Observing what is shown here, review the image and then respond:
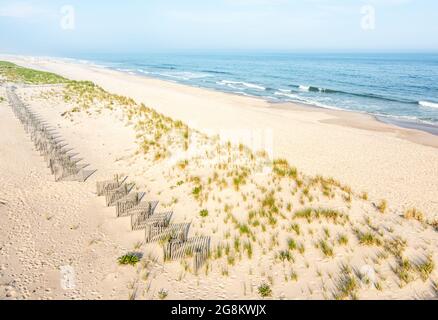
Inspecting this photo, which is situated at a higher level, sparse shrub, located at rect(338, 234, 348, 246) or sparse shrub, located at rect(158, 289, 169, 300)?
sparse shrub, located at rect(338, 234, 348, 246)

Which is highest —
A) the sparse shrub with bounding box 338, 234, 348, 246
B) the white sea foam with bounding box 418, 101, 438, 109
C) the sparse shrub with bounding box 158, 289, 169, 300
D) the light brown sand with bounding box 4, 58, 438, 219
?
the white sea foam with bounding box 418, 101, 438, 109

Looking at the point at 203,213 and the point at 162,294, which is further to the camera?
the point at 203,213

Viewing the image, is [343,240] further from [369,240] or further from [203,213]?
[203,213]

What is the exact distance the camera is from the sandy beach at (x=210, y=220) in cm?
745

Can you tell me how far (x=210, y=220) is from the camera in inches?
413

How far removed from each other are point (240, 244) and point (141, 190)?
545 cm

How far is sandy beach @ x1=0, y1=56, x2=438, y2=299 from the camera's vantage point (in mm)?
7453

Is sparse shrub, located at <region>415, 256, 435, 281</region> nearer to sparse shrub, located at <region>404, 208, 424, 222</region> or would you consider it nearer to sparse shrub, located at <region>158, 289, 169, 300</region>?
sparse shrub, located at <region>404, 208, 424, 222</region>

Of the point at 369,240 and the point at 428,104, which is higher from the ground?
the point at 428,104

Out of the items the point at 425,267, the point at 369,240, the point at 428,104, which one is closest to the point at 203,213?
the point at 369,240

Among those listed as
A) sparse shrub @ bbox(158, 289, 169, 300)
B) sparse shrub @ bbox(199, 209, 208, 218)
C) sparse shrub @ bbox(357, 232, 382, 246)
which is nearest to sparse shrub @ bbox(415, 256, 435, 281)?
sparse shrub @ bbox(357, 232, 382, 246)

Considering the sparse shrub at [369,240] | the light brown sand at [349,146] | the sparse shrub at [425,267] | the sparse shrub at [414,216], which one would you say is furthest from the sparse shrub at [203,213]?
the light brown sand at [349,146]

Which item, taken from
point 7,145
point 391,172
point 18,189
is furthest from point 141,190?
point 391,172
